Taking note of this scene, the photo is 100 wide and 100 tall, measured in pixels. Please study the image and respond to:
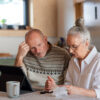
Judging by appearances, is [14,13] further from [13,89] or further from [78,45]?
[13,89]

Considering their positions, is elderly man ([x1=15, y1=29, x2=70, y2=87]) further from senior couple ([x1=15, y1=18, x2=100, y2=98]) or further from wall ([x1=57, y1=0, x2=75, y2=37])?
wall ([x1=57, y1=0, x2=75, y2=37])

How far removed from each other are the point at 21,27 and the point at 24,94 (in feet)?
7.31

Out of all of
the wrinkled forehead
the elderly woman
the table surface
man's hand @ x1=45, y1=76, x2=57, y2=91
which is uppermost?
the wrinkled forehead

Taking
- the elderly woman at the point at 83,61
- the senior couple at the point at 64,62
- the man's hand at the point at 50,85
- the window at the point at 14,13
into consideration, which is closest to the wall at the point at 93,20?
the senior couple at the point at 64,62

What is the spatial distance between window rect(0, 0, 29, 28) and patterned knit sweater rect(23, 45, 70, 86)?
1656 millimetres

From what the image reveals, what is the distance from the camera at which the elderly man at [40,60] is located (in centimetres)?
196

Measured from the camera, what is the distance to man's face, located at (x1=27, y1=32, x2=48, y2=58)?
6.39 feet

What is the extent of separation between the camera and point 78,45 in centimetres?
160

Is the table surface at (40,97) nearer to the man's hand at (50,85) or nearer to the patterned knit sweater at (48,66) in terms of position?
the man's hand at (50,85)

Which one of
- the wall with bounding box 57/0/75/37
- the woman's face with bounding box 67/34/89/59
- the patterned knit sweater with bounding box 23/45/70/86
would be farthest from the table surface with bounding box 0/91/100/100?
the wall with bounding box 57/0/75/37

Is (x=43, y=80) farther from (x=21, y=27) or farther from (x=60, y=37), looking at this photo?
(x=21, y=27)

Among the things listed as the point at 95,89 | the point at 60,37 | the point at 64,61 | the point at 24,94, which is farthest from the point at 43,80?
the point at 60,37

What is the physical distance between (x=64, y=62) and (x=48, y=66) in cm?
13

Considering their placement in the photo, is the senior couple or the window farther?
the window
